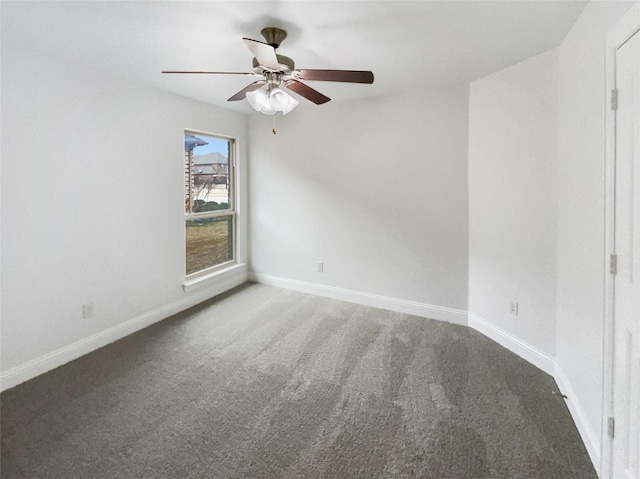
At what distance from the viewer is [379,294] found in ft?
12.2

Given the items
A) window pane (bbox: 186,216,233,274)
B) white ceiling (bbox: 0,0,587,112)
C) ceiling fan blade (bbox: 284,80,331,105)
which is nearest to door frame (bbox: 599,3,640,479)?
white ceiling (bbox: 0,0,587,112)

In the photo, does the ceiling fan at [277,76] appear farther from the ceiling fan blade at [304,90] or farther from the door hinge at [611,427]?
the door hinge at [611,427]

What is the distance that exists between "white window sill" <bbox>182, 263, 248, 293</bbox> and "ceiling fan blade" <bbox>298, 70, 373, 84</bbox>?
2734mm

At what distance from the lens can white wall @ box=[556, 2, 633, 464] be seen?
1.57 metres

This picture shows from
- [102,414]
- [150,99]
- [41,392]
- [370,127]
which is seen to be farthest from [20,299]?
[370,127]

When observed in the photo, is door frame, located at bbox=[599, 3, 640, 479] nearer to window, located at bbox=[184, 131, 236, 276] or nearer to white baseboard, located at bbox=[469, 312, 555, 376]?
white baseboard, located at bbox=[469, 312, 555, 376]

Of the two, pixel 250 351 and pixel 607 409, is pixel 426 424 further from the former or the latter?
pixel 250 351

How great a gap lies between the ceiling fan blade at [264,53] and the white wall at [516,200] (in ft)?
6.38

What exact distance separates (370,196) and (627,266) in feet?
8.19

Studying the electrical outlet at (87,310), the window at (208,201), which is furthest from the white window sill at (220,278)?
the electrical outlet at (87,310)

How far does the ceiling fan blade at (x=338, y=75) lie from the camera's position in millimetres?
1882

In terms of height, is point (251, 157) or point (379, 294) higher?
point (251, 157)

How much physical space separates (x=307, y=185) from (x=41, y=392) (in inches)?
123

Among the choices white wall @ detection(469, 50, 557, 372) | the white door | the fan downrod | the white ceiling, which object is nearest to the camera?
the white door
